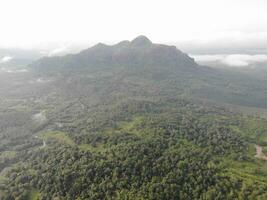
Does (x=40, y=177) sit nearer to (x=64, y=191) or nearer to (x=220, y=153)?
(x=64, y=191)

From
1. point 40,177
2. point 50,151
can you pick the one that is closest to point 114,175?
point 40,177

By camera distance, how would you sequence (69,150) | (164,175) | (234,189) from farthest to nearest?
(69,150)
(164,175)
(234,189)

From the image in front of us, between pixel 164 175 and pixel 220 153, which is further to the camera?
pixel 220 153

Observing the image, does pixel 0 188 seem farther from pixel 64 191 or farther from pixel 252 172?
pixel 252 172

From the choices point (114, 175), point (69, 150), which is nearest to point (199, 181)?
point (114, 175)

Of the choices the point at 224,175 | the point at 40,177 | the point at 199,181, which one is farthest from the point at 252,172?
the point at 40,177

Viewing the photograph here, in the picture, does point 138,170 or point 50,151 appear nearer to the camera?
point 138,170

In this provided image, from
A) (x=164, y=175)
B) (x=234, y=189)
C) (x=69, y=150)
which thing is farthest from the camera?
(x=69, y=150)
